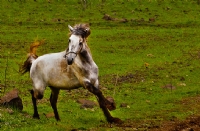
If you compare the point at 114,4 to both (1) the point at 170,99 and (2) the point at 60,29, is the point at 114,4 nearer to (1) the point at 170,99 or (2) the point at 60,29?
(2) the point at 60,29

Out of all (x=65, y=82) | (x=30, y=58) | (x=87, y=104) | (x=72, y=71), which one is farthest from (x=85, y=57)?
(x=87, y=104)

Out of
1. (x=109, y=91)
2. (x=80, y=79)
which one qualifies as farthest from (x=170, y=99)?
(x=80, y=79)

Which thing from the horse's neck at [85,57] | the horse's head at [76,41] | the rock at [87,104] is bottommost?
the rock at [87,104]

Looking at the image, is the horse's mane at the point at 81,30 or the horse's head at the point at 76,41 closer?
the horse's head at the point at 76,41

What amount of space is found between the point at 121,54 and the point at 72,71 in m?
16.2

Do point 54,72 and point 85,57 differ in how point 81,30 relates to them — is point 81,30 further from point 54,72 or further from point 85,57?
point 54,72

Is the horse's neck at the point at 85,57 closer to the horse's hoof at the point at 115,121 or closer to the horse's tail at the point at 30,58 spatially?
the horse's hoof at the point at 115,121

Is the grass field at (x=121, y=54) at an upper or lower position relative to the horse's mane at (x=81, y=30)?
lower

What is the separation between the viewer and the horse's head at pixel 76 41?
12888 millimetres

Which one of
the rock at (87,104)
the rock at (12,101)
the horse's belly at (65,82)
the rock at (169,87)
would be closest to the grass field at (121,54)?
the rock at (169,87)

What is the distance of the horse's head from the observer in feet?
42.3

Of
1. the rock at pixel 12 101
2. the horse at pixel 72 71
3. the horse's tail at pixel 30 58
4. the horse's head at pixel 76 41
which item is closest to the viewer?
the horse's head at pixel 76 41

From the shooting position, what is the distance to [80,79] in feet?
44.3

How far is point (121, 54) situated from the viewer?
97.7 feet
